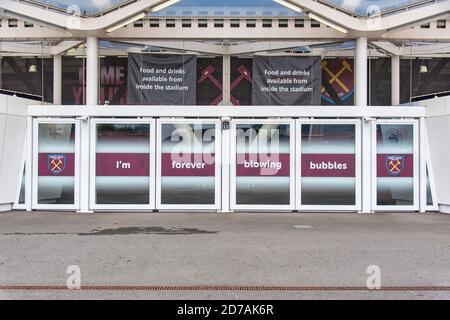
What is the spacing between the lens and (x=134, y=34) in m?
14.4

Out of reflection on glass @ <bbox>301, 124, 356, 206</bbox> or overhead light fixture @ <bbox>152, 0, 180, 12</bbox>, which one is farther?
overhead light fixture @ <bbox>152, 0, 180, 12</bbox>

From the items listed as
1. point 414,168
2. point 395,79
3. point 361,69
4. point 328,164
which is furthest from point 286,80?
point 414,168

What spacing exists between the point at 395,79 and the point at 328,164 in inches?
254

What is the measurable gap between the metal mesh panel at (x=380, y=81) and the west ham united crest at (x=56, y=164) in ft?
35.3

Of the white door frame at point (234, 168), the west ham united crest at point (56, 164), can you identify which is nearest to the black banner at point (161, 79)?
the west ham united crest at point (56, 164)

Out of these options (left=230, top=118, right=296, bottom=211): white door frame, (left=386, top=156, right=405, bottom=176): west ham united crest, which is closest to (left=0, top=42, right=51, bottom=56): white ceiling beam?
(left=230, top=118, right=296, bottom=211): white door frame

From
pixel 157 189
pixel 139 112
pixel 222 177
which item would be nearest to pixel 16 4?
pixel 139 112

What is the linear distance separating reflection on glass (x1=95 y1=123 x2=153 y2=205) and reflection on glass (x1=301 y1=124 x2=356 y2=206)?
4.16 meters

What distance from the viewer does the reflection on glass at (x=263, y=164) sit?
12.4 m

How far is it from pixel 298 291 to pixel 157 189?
7.55 m

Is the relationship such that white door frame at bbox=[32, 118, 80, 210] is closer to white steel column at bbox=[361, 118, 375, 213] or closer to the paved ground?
the paved ground

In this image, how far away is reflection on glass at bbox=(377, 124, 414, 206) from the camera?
1248cm

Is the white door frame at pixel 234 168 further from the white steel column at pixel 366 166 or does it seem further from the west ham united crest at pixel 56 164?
the west ham united crest at pixel 56 164

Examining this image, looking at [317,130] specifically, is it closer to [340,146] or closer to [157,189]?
[340,146]
